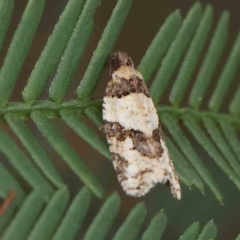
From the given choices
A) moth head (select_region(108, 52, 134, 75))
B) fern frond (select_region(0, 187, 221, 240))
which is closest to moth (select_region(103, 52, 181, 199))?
moth head (select_region(108, 52, 134, 75))

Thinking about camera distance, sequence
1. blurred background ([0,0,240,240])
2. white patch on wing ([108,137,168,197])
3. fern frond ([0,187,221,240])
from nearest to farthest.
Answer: fern frond ([0,187,221,240]), white patch on wing ([108,137,168,197]), blurred background ([0,0,240,240])

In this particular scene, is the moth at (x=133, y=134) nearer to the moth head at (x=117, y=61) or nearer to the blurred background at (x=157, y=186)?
the moth head at (x=117, y=61)

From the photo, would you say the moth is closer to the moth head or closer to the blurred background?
the moth head

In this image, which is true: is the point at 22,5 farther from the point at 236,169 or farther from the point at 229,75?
the point at 236,169

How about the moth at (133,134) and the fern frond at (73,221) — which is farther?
the moth at (133,134)

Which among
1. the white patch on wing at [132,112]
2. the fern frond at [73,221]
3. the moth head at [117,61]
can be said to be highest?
the moth head at [117,61]

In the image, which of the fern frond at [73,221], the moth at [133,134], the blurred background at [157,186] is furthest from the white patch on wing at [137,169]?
the blurred background at [157,186]

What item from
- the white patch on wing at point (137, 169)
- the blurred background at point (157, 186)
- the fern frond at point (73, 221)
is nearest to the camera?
the fern frond at point (73, 221)

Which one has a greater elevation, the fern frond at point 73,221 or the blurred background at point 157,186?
the blurred background at point 157,186

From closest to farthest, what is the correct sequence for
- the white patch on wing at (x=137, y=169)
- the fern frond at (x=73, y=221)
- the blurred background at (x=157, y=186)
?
the fern frond at (x=73, y=221) < the white patch on wing at (x=137, y=169) < the blurred background at (x=157, y=186)
